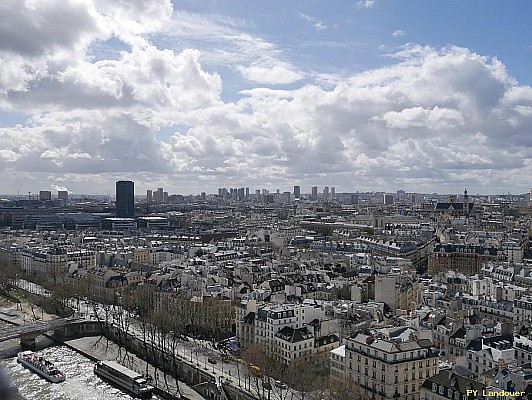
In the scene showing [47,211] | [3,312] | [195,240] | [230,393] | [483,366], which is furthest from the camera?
[47,211]

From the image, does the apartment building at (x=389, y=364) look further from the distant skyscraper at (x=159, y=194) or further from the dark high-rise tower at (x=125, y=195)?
the distant skyscraper at (x=159, y=194)

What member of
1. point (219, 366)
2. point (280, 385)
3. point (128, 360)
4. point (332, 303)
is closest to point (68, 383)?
point (128, 360)

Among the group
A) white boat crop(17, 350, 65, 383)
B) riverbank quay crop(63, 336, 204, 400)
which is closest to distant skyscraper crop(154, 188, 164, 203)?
riverbank quay crop(63, 336, 204, 400)

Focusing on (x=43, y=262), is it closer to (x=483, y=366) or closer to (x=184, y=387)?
(x=184, y=387)

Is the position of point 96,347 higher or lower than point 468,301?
lower

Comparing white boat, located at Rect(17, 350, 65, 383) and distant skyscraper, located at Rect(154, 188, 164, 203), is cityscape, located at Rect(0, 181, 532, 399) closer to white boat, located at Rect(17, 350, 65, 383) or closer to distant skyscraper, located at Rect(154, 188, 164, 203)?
white boat, located at Rect(17, 350, 65, 383)

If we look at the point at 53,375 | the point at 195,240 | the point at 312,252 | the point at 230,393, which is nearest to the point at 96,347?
the point at 53,375
